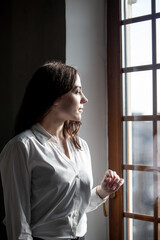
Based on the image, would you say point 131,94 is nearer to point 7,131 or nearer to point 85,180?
point 85,180

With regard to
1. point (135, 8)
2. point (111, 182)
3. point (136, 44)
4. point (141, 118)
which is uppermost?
point (135, 8)

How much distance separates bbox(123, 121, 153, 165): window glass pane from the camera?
4.67 ft

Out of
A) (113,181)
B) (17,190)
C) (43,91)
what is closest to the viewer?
(17,190)

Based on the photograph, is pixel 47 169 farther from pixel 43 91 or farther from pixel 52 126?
pixel 43 91

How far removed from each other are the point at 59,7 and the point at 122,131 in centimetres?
76

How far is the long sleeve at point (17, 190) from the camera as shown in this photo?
103 cm

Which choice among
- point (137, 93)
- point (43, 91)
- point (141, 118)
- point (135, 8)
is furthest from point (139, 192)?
point (135, 8)

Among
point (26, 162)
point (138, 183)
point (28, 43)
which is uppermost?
point (28, 43)

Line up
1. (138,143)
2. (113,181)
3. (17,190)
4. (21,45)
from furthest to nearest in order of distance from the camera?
(21,45) → (138,143) → (113,181) → (17,190)

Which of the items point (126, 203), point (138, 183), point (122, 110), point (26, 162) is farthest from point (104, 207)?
point (26, 162)

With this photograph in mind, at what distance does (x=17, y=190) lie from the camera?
1.04 metres

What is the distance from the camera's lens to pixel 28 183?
105 centimetres

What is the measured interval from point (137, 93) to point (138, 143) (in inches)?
10.6

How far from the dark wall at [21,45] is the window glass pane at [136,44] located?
0.38 meters
